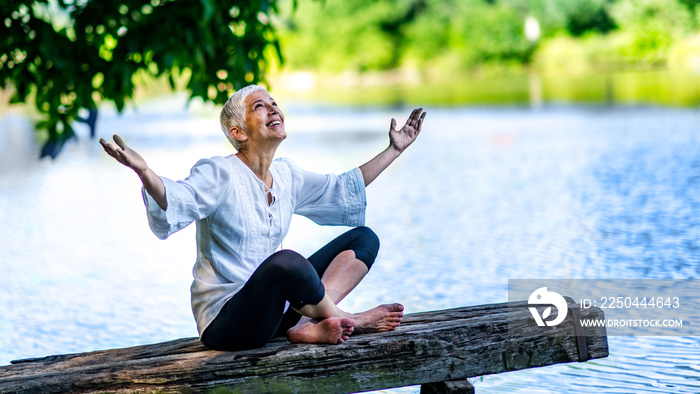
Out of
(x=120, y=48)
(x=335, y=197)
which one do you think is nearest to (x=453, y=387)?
(x=335, y=197)

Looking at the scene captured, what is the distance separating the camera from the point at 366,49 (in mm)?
49062

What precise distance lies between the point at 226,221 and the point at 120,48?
1543 millimetres

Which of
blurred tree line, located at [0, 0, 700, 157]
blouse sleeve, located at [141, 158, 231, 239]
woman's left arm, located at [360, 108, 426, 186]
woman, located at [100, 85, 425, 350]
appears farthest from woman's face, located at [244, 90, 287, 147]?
blurred tree line, located at [0, 0, 700, 157]

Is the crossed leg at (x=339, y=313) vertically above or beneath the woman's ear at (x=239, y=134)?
beneath

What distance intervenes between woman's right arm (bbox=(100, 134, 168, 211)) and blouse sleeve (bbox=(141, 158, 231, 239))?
0.02m

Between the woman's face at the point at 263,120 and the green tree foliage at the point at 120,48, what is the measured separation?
3.58 ft

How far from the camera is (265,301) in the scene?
8.68ft

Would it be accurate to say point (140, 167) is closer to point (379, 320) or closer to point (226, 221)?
point (226, 221)

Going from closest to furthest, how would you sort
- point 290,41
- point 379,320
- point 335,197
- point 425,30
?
point 379,320 < point 335,197 < point 425,30 < point 290,41

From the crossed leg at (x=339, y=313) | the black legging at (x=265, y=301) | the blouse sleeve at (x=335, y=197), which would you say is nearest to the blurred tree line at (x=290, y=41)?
the blouse sleeve at (x=335, y=197)

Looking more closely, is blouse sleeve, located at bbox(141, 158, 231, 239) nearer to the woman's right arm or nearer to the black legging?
the woman's right arm

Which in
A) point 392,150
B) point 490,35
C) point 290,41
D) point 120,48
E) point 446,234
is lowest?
point 392,150

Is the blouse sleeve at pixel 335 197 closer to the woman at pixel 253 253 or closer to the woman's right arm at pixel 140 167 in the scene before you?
the woman at pixel 253 253

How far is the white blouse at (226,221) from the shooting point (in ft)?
8.57
